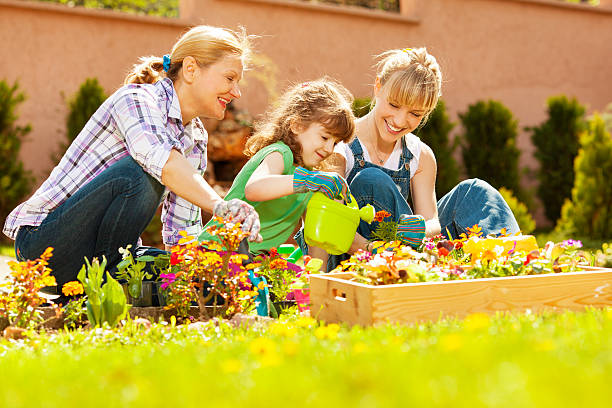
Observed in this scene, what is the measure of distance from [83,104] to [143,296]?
5315 mm

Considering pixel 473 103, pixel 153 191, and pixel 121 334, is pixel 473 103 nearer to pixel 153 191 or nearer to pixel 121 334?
pixel 153 191

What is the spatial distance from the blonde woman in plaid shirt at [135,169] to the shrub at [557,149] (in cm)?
774

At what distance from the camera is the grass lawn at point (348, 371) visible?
105 centimetres

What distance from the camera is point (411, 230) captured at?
9.82 ft

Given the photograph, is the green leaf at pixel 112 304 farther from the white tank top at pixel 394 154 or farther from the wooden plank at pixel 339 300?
the white tank top at pixel 394 154

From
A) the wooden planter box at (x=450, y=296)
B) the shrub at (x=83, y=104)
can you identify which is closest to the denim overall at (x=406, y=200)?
the wooden planter box at (x=450, y=296)

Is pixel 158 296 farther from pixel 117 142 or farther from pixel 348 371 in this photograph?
pixel 348 371

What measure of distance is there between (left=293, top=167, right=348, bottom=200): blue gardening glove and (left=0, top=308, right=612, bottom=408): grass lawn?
975 mm

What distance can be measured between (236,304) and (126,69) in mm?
6022

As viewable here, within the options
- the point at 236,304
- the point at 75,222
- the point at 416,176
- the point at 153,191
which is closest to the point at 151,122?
the point at 153,191

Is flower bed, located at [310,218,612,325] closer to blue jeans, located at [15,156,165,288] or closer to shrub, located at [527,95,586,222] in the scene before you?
blue jeans, located at [15,156,165,288]

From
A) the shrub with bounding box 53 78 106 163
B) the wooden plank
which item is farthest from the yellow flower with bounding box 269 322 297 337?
the shrub with bounding box 53 78 106 163

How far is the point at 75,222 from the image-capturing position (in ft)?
8.59

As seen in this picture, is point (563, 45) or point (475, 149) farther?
point (563, 45)
